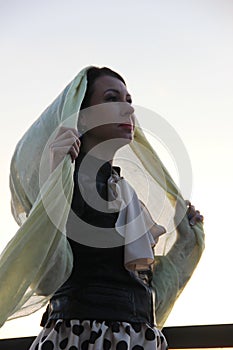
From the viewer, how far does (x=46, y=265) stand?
2.27 ft

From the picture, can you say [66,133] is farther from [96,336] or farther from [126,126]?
[96,336]

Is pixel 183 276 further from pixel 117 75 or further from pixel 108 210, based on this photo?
pixel 117 75

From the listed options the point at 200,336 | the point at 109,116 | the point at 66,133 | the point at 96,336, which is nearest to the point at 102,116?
the point at 109,116

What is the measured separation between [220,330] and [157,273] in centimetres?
42

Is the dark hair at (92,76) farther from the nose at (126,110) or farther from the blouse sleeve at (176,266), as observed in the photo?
the blouse sleeve at (176,266)

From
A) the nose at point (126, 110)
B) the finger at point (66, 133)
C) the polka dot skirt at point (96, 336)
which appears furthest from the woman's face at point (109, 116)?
the polka dot skirt at point (96, 336)

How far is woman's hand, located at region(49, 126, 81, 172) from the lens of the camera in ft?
2.37

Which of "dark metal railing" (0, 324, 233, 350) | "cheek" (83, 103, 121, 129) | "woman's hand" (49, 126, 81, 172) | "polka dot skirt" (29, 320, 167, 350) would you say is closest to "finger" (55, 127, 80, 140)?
"woman's hand" (49, 126, 81, 172)

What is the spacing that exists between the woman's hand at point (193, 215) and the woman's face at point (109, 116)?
19cm

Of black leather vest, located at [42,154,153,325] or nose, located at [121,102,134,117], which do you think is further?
nose, located at [121,102,134,117]

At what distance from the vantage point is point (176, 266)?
89 cm

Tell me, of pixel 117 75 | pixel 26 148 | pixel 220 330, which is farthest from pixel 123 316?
pixel 220 330

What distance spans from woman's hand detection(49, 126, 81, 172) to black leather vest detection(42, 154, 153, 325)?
0.26 feet

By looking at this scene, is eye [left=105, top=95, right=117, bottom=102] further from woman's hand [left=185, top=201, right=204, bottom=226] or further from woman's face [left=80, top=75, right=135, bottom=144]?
woman's hand [left=185, top=201, right=204, bottom=226]
